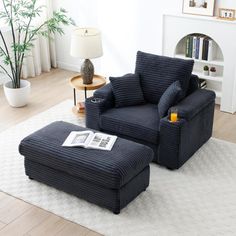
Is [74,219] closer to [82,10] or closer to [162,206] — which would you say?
[162,206]

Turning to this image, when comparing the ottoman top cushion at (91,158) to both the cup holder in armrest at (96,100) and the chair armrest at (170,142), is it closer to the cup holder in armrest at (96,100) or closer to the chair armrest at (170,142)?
the chair armrest at (170,142)

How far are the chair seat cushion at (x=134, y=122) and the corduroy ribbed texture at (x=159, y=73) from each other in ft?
0.55

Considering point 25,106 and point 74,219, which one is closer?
point 74,219

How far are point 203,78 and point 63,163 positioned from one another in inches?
102

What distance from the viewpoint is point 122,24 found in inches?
245

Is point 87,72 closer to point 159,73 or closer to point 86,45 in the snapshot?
point 86,45

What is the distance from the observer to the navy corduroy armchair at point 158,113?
4.33 m

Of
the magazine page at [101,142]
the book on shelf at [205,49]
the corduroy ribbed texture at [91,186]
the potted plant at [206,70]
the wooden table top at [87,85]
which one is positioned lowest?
the corduroy ribbed texture at [91,186]

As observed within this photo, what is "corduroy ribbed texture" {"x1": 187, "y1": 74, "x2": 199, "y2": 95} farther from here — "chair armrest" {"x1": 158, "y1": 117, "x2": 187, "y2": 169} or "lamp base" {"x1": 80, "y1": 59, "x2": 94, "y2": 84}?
"lamp base" {"x1": 80, "y1": 59, "x2": 94, "y2": 84}

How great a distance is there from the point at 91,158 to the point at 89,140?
279mm

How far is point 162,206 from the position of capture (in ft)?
12.8

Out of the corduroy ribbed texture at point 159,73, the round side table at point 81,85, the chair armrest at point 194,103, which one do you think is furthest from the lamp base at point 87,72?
the chair armrest at point 194,103

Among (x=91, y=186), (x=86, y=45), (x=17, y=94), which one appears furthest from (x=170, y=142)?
(x=17, y=94)

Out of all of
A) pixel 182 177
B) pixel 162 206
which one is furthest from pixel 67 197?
pixel 182 177
